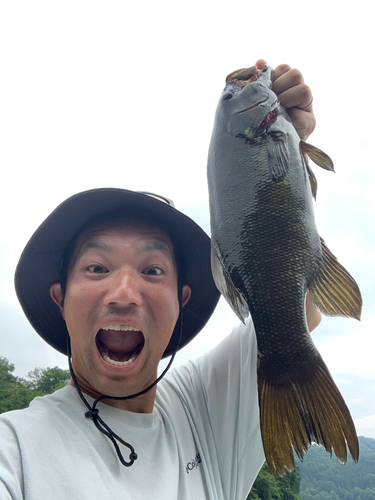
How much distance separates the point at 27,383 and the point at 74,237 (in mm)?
39850

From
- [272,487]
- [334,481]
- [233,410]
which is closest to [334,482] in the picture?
[334,481]

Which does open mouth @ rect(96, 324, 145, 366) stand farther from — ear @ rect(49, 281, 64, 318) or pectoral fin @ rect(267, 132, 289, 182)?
pectoral fin @ rect(267, 132, 289, 182)

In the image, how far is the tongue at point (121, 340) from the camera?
211cm

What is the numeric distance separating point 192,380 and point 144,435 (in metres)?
0.70

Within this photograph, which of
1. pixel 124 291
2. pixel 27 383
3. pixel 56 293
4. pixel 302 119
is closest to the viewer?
pixel 124 291

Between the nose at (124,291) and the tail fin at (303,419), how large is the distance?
747 mm

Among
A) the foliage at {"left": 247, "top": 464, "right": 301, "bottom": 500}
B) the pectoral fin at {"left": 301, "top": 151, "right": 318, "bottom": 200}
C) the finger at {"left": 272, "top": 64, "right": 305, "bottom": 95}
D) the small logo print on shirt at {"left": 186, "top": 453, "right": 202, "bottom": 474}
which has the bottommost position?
the foliage at {"left": 247, "top": 464, "right": 301, "bottom": 500}

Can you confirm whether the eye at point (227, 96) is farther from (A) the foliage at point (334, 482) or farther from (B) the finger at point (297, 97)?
(A) the foliage at point (334, 482)

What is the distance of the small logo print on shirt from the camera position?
6.39ft

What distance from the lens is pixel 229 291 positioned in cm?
175

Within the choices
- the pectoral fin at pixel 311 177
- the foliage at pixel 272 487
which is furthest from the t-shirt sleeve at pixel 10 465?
the foliage at pixel 272 487

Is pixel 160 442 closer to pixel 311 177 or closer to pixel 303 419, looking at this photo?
pixel 303 419

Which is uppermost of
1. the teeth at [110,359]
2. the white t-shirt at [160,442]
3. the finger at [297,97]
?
the finger at [297,97]

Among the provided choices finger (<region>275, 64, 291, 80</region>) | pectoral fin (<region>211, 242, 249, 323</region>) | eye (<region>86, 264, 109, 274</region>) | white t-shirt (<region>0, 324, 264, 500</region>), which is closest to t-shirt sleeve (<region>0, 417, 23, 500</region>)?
white t-shirt (<region>0, 324, 264, 500</region>)
